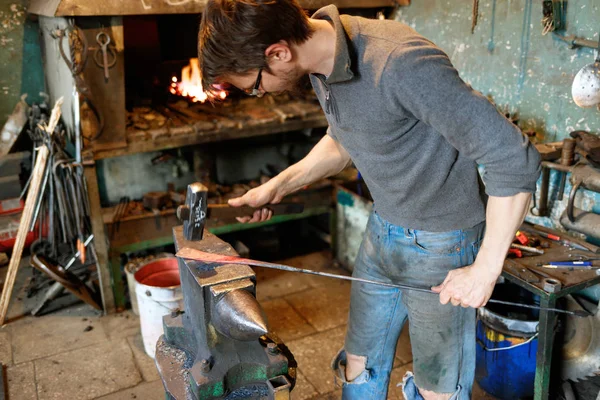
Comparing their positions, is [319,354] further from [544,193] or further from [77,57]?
[77,57]

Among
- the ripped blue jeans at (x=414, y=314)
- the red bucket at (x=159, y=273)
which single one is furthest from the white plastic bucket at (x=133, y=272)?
the ripped blue jeans at (x=414, y=314)

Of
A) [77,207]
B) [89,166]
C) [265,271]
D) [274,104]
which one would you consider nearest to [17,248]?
[77,207]

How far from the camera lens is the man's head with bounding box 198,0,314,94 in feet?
4.75

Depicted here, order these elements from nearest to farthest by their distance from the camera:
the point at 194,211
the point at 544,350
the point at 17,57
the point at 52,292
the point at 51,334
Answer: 1. the point at 194,211
2. the point at 544,350
3. the point at 51,334
4. the point at 52,292
5. the point at 17,57

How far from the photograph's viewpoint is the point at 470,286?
1.67 meters

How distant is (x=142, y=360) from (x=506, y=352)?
2.06 meters

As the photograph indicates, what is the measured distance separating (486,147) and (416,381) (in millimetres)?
1017

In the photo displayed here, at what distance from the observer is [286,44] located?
152 centimetres

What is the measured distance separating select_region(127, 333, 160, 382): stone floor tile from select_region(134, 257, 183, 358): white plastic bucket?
4 centimetres

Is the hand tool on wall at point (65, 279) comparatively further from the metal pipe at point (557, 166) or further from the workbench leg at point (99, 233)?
the metal pipe at point (557, 166)

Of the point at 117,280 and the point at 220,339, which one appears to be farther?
the point at 117,280

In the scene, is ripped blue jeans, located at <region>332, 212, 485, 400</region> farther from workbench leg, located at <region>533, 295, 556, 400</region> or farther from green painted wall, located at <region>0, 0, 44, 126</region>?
green painted wall, located at <region>0, 0, 44, 126</region>

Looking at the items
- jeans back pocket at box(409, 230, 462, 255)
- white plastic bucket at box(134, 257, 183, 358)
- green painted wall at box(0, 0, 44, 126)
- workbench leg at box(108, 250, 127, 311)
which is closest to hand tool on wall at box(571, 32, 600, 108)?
jeans back pocket at box(409, 230, 462, 255)

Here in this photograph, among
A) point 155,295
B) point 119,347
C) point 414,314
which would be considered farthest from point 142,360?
point 414,314
